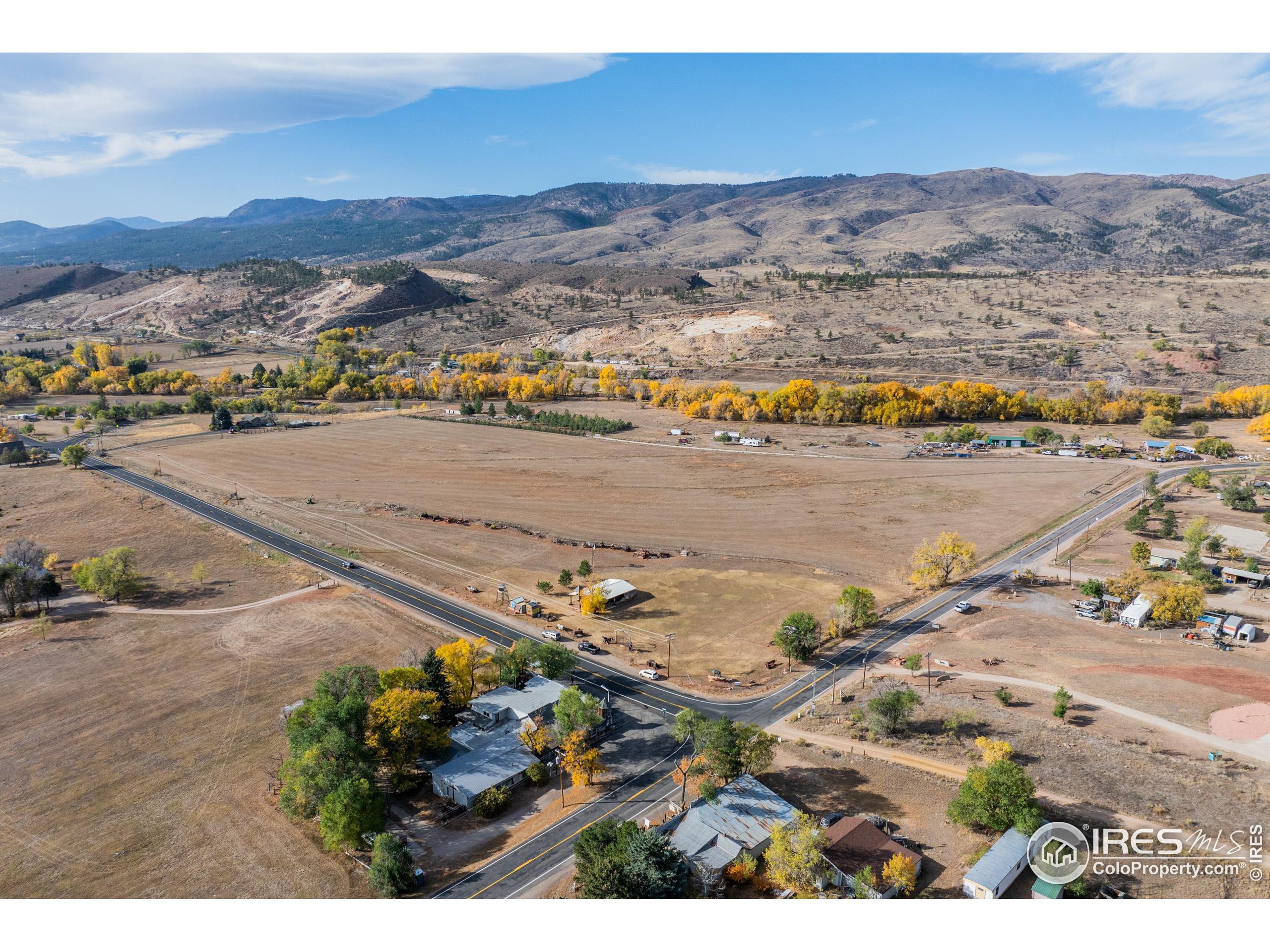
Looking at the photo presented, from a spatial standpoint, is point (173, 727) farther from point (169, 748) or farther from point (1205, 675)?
point (1205, 675)

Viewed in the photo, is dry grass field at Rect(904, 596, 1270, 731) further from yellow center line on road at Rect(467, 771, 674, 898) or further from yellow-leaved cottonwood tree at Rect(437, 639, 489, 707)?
yellow-leaved cottonwood tree at Rect(437, 639, 489, 707)

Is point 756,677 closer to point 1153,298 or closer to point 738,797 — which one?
point 738,797

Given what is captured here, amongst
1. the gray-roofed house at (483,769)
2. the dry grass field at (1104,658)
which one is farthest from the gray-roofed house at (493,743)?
the dry grass field at (1104,658)

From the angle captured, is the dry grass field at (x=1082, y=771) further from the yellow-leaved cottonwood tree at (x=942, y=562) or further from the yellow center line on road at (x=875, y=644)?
the yellow-leaved cottonwood tree at (x=942, y=562)

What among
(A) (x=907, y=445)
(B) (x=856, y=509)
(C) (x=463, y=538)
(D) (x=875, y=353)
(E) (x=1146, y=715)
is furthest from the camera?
(D) (x=875, y=353)

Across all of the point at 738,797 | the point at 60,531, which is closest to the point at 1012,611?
the point at 738,797

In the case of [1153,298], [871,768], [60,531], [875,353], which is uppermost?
[1153,298]
